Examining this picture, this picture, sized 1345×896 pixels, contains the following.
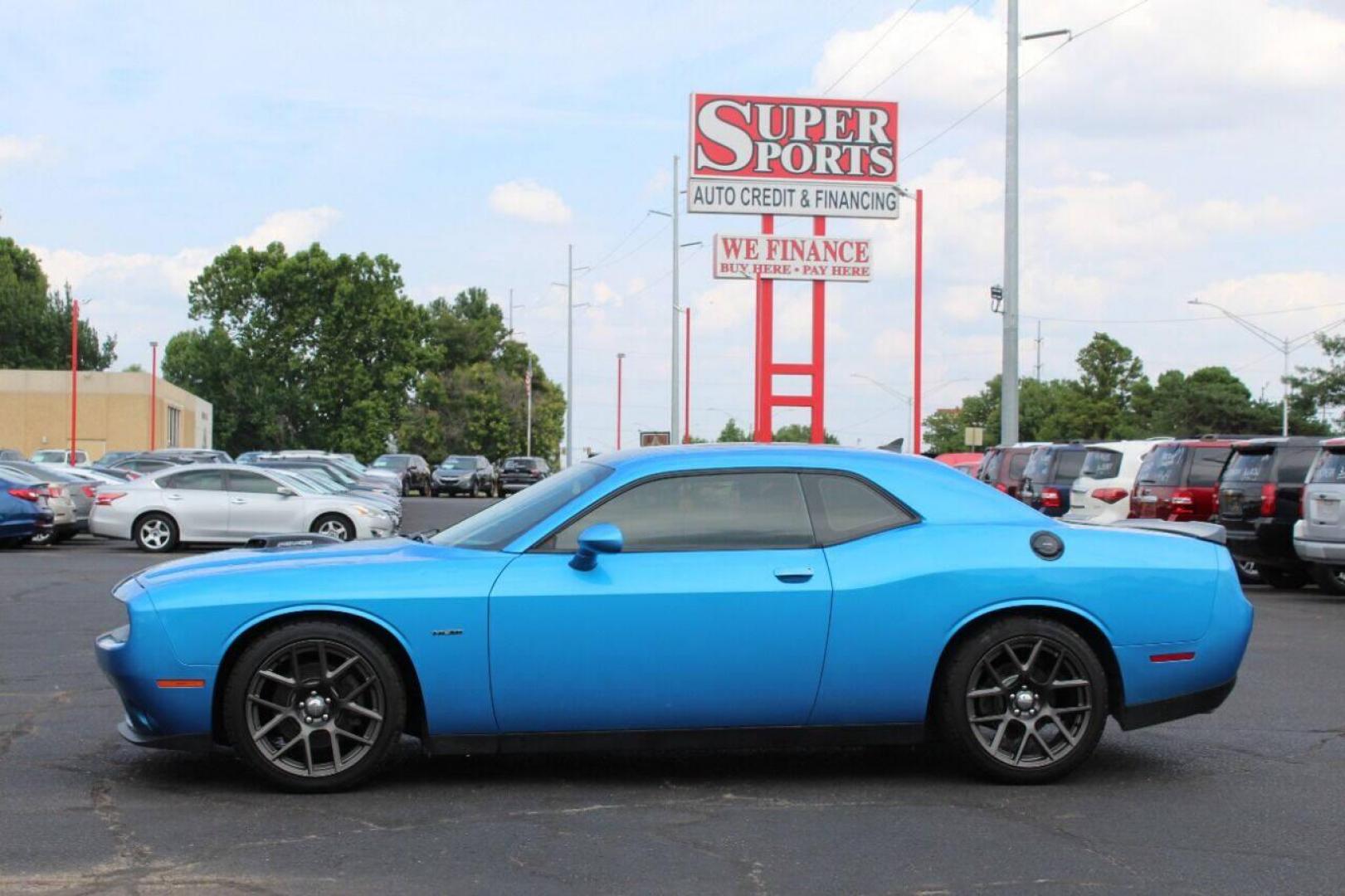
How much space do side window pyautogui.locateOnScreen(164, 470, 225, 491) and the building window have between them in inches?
2352

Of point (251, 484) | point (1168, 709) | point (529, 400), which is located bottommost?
point (1168, 709)

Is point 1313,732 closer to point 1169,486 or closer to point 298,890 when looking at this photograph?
point 298,890

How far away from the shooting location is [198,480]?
2291 centimetres

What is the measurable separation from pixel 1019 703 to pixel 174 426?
80.9 m

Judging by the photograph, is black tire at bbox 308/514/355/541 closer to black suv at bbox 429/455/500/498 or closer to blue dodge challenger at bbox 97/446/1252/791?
blue dodge challenger at bbox 97/446/1252/791

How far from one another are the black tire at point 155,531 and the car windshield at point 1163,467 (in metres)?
13.7

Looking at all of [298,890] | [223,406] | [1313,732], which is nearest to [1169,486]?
[1313,732]

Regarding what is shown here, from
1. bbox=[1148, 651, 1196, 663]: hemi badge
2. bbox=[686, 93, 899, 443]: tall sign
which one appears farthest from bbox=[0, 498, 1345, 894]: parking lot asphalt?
bbox=[686, 93, 899, 443]: tall sign

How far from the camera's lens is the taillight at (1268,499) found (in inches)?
646

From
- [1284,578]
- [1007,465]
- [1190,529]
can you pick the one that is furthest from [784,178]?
[1190,529]

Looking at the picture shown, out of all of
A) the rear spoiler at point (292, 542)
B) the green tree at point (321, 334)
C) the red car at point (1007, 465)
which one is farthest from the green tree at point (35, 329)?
the rear spoiler at point (292, 542)

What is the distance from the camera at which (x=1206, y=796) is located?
20.9 feet

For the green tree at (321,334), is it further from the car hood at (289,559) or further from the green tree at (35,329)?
the car hood at (289,559)

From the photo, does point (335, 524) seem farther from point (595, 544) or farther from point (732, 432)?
point (732, 432)
